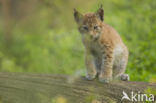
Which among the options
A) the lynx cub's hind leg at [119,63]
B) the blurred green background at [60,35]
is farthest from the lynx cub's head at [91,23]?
the blurred green background at [60,35]

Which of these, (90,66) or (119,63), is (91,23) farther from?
(119,63)

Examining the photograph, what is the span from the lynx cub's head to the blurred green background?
1856 millimetres

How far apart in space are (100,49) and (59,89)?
1220mm

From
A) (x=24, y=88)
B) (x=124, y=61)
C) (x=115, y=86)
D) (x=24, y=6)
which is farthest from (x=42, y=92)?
(x=24, y=6)

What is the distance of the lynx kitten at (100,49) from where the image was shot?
230 inches

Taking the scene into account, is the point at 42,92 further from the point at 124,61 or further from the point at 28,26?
the point at 28,26

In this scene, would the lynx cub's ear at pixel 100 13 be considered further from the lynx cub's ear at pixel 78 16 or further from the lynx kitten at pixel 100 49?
the lynx cub's ear at pixel 78 16

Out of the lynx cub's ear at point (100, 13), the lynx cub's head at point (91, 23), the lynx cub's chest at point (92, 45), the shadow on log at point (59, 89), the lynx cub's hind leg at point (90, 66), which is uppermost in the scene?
the lynx cub's ear at point (100, 13)

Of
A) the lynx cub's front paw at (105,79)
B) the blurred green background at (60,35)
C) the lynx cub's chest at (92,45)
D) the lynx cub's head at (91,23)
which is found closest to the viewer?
the lynx cub's front paw at (105,79)

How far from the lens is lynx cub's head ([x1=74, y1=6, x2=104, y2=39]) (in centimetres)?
580

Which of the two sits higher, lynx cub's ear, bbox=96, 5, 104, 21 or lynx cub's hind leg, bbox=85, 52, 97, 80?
lynx cub's ear, bbox=96, 5, 104, 21

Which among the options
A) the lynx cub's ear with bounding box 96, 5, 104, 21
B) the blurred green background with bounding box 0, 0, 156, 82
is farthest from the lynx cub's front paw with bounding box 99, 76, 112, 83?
the blurred green background with bounding box 0, 0, 156, 82

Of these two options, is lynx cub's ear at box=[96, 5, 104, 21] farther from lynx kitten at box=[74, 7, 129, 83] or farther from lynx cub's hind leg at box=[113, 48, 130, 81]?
lynx cub's hind leg at box=[113, 48, 130, 81]

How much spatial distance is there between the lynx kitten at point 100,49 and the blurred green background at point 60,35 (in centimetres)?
122
